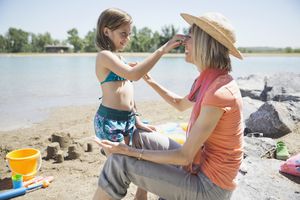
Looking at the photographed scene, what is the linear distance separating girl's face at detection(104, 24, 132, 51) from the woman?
1112 millimetres

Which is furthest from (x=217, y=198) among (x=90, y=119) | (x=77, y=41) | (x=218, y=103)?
(x=77, y=41)

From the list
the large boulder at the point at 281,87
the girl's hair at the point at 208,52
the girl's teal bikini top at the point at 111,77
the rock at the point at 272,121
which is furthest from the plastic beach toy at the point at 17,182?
→ the large boulder at the point at 281,87

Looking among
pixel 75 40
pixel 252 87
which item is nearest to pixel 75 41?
pixel 75 40

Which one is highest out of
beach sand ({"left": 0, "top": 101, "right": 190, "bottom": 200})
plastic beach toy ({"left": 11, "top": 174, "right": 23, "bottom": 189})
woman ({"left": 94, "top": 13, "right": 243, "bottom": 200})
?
woman ({"left": 94, "top": 13, "right": 243, "bottom": 200})

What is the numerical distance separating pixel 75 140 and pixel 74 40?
74.1 meters

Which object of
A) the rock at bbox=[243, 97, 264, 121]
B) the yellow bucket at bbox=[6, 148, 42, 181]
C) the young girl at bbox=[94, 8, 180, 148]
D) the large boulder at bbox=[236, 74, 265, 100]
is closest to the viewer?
the young girl at bbox=[94, 8, 180, 148]

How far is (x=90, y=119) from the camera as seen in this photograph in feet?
22.5

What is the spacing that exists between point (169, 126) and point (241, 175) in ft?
6.98

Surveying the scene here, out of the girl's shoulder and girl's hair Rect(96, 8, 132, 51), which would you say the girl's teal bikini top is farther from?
girl's hair Rect(96, 8, 132, 51)

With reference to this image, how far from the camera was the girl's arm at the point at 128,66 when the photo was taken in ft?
8.74

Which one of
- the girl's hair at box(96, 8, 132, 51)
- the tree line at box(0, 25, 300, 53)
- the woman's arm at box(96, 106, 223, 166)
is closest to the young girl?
the girl's hair at box(96, 8, 132, 51)

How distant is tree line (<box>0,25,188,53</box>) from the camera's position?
67.7 metres

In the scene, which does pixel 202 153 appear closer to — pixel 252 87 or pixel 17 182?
pixel 17 182

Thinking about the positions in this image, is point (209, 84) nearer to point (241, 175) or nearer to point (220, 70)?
point (220, 70)
